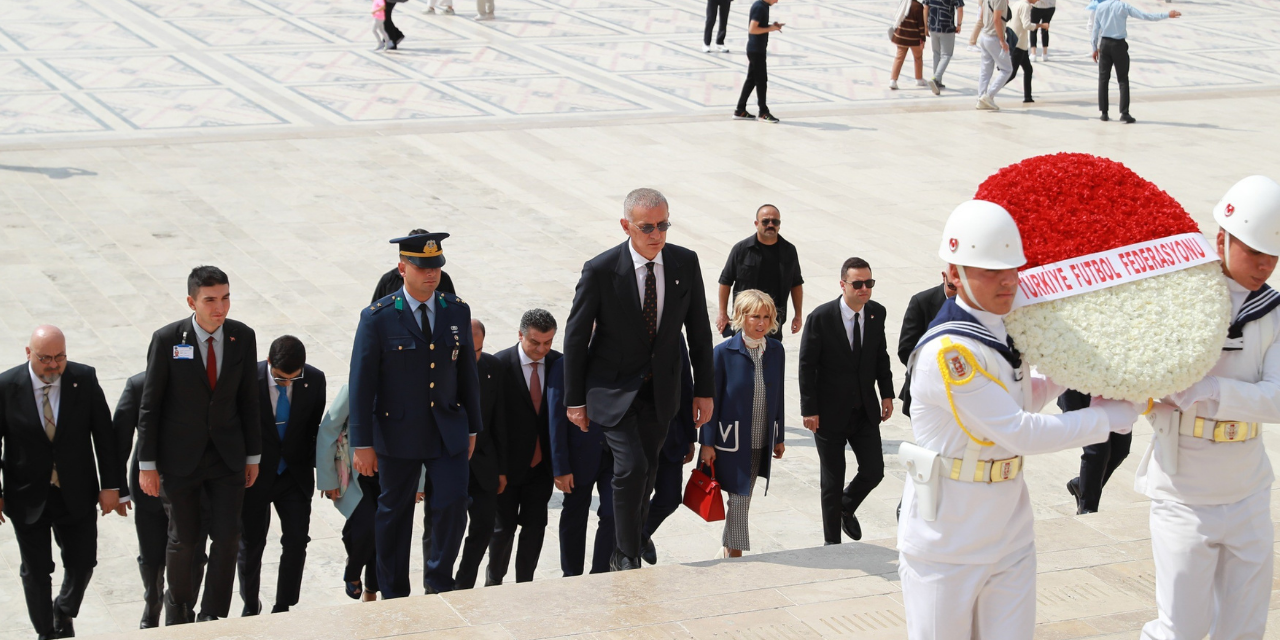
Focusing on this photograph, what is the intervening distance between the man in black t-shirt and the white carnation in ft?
43.4

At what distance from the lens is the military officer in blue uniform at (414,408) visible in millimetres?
6070

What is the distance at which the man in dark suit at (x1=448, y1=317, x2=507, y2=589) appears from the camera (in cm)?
671

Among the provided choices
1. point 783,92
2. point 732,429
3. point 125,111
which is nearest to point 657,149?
point 783,92

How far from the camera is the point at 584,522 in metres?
6.91

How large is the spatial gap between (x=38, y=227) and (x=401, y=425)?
836 centimetres

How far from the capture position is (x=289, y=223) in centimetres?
1344

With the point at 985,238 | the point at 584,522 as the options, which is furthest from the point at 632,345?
the point at 985,238

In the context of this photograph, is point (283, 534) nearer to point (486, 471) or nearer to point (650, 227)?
point (486, 471)

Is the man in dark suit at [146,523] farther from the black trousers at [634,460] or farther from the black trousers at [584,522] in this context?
the black trousers at [634,460]

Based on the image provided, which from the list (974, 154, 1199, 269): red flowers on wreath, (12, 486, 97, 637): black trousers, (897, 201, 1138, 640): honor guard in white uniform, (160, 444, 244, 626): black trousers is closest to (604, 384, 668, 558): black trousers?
(160, 444, 244, 626): black trousers

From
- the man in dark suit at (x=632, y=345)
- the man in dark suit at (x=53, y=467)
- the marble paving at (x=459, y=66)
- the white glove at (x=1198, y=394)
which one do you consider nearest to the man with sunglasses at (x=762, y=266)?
the man in dark suit at (x=632, y=345)

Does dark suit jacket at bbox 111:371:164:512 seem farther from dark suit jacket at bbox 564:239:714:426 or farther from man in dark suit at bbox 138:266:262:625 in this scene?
dark suit jacket at bbox 564:239:714:426

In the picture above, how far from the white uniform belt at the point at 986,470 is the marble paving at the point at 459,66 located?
46.4ft

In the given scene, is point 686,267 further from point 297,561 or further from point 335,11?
point 335,11
